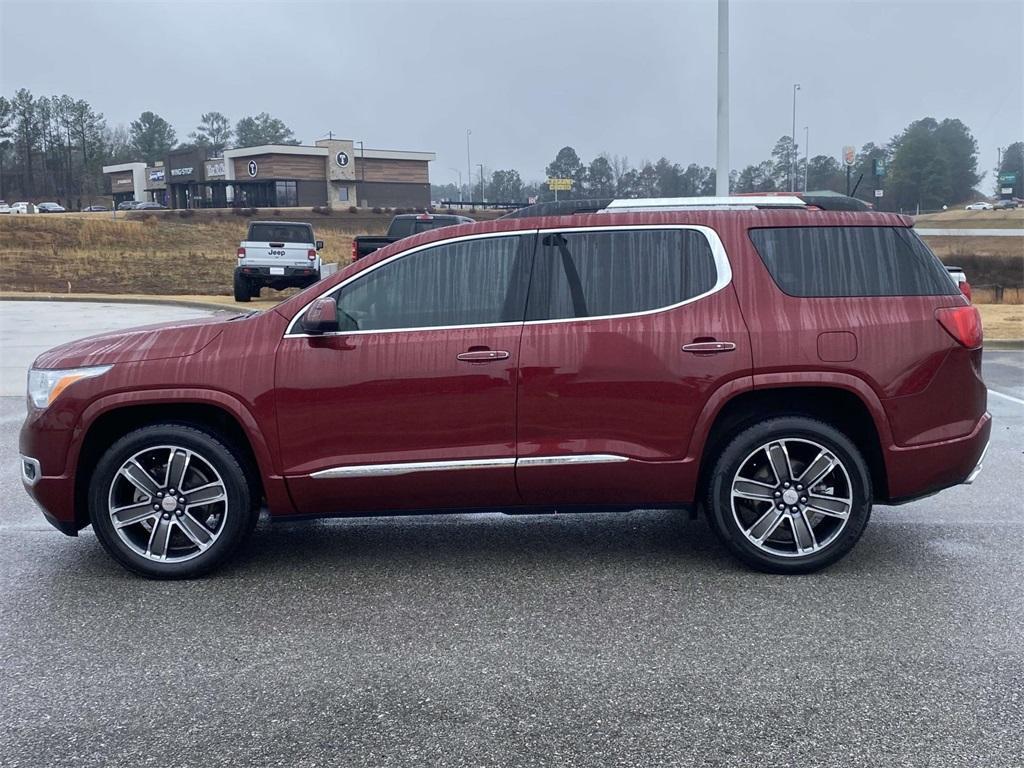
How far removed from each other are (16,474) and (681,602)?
5.35m

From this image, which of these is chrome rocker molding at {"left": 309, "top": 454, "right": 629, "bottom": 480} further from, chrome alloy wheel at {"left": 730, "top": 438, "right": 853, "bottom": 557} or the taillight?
the taillight

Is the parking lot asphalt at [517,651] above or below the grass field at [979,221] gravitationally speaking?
below

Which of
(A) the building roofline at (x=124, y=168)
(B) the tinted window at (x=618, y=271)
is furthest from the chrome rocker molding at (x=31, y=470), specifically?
(A) the building roofline at (x=124, y=168)

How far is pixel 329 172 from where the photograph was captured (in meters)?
87.4

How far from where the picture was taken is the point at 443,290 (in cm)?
518

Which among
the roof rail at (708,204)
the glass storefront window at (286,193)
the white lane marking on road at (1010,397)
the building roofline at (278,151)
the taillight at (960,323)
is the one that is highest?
the building roofline at (278,151)

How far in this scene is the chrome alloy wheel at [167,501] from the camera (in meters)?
5.12

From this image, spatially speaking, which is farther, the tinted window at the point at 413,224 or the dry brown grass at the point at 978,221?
the dry brown grass at the point at 978,221

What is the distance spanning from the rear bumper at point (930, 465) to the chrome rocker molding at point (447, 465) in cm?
146

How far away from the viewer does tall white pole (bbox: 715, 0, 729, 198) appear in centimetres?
1623

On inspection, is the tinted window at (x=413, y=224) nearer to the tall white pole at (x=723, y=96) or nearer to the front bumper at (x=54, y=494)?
the tall white pole at (x=723, y=96)

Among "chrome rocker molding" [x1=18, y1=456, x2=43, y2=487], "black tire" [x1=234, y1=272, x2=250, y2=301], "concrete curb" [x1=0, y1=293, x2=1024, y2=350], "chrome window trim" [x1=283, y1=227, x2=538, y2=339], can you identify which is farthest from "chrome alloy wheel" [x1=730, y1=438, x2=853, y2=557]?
"black tire" [x1=234, y1=272, x2=250, y2=301]

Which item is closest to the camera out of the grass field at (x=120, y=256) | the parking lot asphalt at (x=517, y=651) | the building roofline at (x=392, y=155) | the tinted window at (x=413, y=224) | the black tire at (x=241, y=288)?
the parking lot asphalt at (x=517, y=651)

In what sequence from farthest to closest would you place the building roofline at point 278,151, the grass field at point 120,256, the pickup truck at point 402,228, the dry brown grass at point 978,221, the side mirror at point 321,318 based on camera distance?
1. the building roofline at point 278,151
2. the dry brown grass at point 978,221
3. the grass field at point 120,256
4. the pickup truck at point 402,228
5. the side mirror at point 321,318
